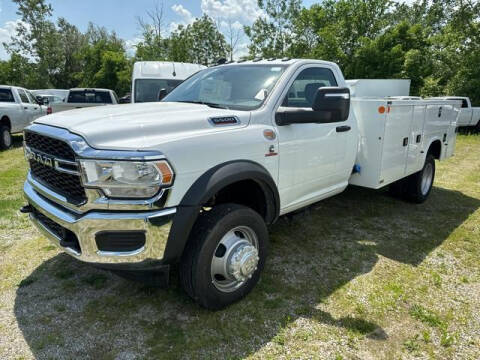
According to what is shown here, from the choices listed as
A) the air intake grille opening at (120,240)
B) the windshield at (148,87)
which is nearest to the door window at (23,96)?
the windshield at (148,87)

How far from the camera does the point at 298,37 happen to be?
29781 millimetres

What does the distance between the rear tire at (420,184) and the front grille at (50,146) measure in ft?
16.2

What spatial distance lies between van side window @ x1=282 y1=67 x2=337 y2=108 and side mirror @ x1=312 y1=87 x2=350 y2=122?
478 mm

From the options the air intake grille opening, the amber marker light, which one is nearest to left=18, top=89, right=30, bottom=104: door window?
the air intake grille opening

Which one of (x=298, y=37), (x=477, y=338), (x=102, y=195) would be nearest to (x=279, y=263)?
(x=477, y=338)

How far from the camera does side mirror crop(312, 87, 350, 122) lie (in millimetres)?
2918

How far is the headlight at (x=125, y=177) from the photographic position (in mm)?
2260

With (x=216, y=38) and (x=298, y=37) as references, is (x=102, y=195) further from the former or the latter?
(x=216, y=38)

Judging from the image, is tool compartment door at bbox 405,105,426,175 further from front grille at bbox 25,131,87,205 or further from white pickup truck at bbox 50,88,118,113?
white pickup truck at bbox 50,88,118,113

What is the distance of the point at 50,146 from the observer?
258cm

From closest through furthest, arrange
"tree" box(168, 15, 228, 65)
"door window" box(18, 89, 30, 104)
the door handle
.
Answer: the door handle < "door window" box(18, 89, 30, 104) < "tree" box(168, 15, 228, 65)

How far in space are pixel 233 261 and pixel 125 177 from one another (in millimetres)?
1056

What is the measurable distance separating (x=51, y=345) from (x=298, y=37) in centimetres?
3075

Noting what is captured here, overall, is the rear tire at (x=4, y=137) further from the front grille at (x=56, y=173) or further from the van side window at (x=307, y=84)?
the van side window at (x=307, y=84)
